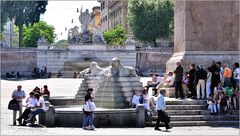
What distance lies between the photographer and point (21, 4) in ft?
267

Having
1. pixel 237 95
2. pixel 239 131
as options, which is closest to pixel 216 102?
pixel 237 95

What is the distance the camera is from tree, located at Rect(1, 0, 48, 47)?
80.9 meters

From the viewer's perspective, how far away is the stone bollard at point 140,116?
1800 centimetres

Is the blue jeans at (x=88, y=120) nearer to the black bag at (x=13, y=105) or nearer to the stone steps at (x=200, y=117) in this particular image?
the stone steps at (x=200, y=117)

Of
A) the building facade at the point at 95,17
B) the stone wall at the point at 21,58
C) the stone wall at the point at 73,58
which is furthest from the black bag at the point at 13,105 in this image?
the building facade at the point at 95,17

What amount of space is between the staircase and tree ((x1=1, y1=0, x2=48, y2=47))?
208 feet

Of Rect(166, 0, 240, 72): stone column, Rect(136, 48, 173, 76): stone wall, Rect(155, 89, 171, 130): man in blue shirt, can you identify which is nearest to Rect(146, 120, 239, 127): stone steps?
Rect(155, 89, 171, 130): man in blue shirt

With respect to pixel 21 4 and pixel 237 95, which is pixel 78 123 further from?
pixel 21 4

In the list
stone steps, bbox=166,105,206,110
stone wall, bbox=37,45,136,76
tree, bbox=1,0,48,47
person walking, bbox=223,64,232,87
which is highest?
tree, bbox=1,0,48,47

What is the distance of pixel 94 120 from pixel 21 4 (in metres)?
64.9

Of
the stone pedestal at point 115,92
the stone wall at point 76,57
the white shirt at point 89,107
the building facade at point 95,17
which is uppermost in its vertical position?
the building facade at point 95,17

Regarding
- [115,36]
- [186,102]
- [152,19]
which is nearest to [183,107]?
[186,102]

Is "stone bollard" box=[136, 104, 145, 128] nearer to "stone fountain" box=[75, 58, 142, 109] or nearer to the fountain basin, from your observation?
the fountain basin

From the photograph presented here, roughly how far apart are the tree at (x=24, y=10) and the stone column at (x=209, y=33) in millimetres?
61129
